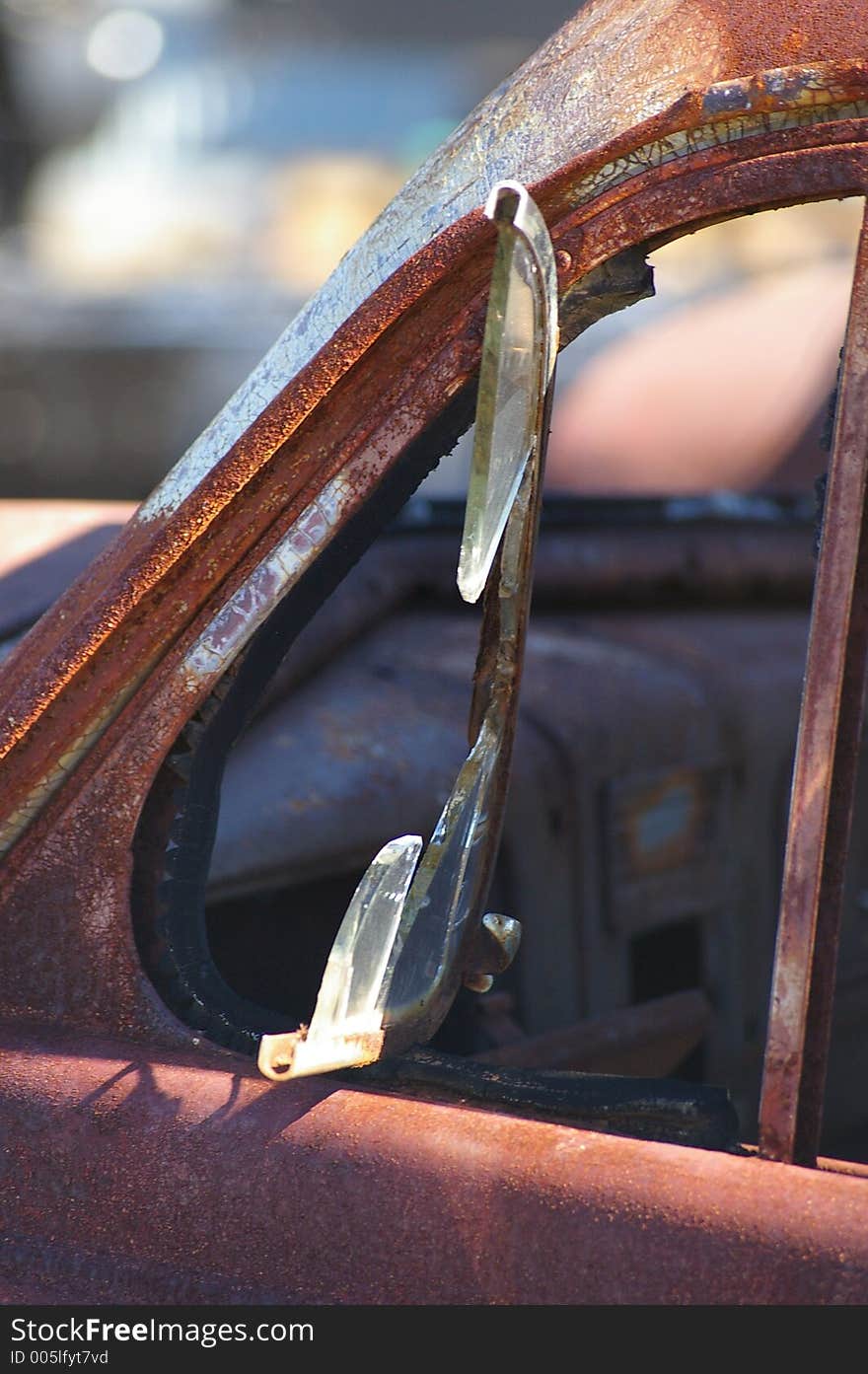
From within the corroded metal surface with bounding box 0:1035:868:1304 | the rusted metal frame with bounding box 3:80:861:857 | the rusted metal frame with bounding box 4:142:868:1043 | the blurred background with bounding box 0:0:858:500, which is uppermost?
the blurred background with bounding box 0:0:858:500

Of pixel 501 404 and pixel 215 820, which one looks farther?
pixel 215 820

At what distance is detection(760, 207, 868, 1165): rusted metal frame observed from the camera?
104 cm

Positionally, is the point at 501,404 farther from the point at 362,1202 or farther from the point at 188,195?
the point at 188,195

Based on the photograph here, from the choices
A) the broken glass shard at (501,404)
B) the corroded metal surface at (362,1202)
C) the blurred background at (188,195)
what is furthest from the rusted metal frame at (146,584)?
the blurred background at (188,195)

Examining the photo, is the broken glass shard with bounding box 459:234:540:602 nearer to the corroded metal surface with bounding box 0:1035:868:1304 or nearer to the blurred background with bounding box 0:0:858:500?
the corroded metal surface with bounding box 0:1035:868:1304

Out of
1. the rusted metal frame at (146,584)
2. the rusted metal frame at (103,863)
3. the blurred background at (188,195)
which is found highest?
the blurred background at (188,195)

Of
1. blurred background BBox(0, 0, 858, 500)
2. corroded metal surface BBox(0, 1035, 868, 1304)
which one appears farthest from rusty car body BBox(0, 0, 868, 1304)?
blurred background BBox(0, 0, 858, 500)

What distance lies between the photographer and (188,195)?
10953mm

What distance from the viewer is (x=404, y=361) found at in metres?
1.17

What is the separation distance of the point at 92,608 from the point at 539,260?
1.44 feet

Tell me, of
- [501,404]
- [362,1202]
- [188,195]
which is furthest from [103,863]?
[188,195]

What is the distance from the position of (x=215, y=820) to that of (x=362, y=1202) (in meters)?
0.36

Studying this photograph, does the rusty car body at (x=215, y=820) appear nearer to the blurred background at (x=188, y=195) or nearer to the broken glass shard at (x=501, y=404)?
the broken glass shard at (x=501, y=404)

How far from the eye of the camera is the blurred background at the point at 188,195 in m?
9.09
